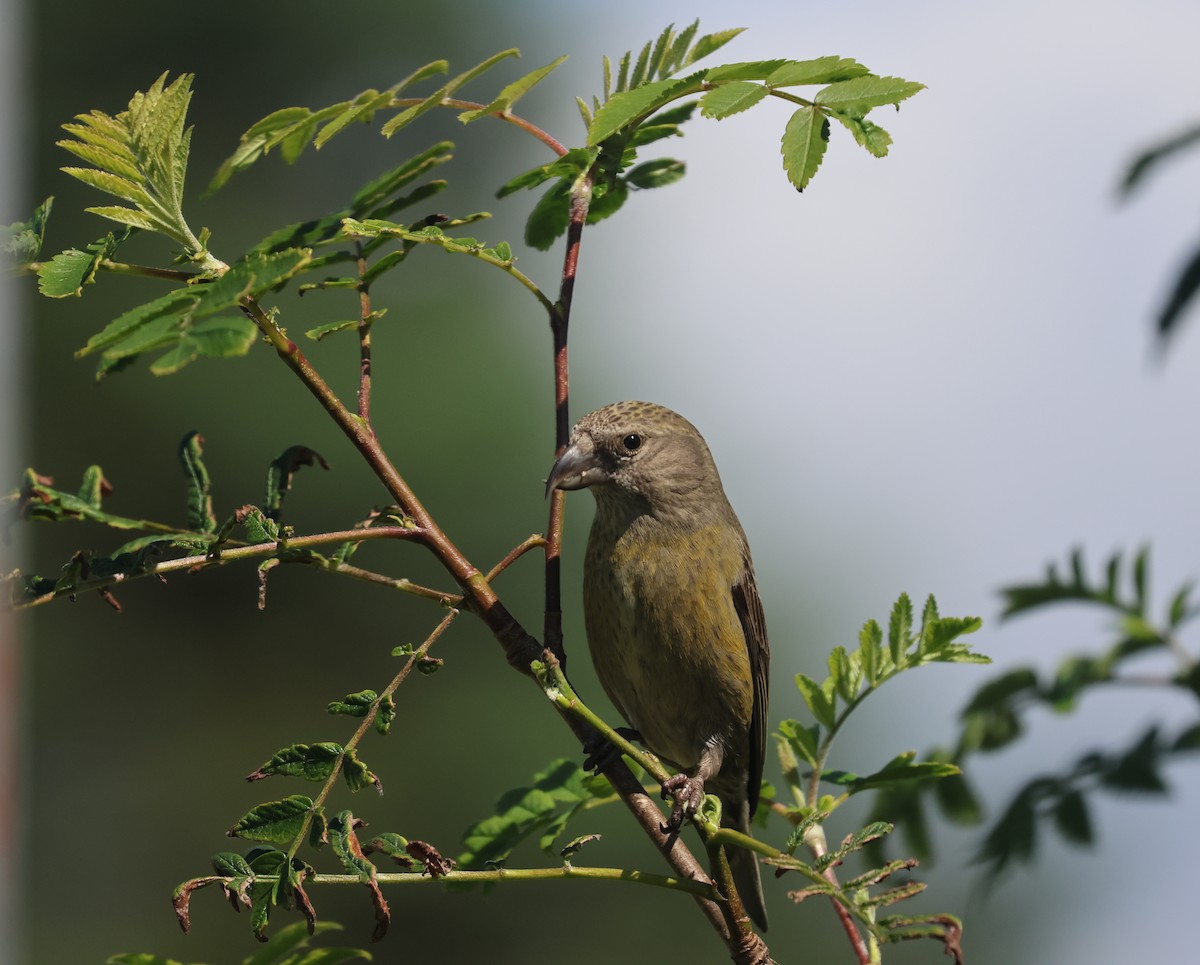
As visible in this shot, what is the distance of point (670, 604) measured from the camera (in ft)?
11.3

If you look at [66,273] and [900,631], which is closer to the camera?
[66,273]

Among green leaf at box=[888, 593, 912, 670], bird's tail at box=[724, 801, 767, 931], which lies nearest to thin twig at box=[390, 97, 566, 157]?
green leaf at box=[888, 593, 912, 670]

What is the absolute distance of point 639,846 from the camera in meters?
14.3

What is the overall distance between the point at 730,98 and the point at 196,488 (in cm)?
108

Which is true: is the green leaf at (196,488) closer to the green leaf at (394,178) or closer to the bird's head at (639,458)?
the green leaf at (394,178)

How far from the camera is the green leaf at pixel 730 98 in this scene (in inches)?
73.3

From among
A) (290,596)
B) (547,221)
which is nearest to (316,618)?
(290,596)

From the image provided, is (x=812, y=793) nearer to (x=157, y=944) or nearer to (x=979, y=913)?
(x=979, y=913)

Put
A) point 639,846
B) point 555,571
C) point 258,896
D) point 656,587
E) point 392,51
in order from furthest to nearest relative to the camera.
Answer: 1. point 392,51
2. point 639,846
3. point 656,587
4. point 555,571
5. point 258,896

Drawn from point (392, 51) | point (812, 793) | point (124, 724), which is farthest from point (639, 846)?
point (392, 51)

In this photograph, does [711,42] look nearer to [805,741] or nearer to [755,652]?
[805,741]

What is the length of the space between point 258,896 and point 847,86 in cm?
152

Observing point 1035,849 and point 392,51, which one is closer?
point 1035,849

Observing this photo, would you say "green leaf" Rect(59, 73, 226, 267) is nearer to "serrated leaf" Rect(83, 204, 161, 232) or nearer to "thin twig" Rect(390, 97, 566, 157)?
"serrated leaf" Rect(83, 204, 161, 232)
